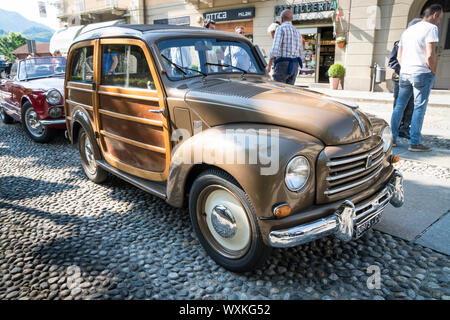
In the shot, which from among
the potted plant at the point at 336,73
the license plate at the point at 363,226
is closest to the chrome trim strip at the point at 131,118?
the license plate at the point at 363,226

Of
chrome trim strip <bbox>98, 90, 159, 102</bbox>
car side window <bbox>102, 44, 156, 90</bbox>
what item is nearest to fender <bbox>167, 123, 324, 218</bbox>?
chrome trim strip <bbox>98, 90, 159, 102</bbox>

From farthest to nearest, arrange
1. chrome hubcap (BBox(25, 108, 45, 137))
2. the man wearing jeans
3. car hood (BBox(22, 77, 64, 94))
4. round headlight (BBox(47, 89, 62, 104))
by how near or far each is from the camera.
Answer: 1. chrome hubcap (BBox(25, 108, 45, 137))
2. car hood (BBox(22, 77, 64, 94))
3. round headlight (BBox(47, 89, 62, 104))
4. the man wearing jeans

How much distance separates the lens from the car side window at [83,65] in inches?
150

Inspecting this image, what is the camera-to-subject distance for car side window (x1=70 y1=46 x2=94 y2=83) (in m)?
3.81

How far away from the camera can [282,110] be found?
2320 millimetres

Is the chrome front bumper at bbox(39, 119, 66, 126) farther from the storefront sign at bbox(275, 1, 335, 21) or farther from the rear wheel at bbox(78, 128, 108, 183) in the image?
the storefront sign at bbox(275, 1, 335, 21)

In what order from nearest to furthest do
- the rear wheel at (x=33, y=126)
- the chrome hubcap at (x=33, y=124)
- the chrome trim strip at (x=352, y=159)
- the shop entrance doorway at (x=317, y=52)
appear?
the chrome trim strip at (x=352, y=159), the rear wheel at (x=33, y=126), the chrome hubcap at (x=33, y=124), the shop entrance doorway at (x=317, y=52)

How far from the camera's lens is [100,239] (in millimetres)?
2986

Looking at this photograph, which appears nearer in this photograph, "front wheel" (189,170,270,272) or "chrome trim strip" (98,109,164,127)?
"front wheel" (189,170,270,272)

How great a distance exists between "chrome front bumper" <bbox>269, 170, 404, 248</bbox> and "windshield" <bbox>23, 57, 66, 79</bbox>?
7.26 metres

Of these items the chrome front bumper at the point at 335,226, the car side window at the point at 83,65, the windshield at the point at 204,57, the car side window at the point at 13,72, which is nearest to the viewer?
the chrome front bumper at the point at 335,226

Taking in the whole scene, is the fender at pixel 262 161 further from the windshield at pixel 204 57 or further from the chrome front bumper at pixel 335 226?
the windshield at pixel 204 57

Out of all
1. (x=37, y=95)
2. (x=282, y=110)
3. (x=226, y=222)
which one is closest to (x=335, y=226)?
(x=226, y=222)
